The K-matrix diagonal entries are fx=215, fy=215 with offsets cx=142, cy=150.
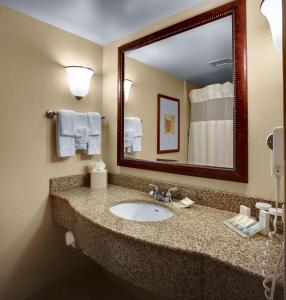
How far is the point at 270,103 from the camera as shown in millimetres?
1132

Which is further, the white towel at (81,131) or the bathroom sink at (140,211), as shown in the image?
the white towel at (81,131)

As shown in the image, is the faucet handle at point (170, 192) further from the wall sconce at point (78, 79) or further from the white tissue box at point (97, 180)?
the wall sconce at point (78, 79)

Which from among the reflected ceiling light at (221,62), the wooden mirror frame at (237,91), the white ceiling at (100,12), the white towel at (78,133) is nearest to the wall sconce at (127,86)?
the white towel at (78,133)

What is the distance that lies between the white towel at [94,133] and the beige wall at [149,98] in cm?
26

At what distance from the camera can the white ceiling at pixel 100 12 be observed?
138 centimetres

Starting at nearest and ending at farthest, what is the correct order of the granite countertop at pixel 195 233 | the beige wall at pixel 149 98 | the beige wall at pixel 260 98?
the granite countertop at pixel 195 233 → the beige wall at pixel 260 98 → the beige wall at pixel 149 98

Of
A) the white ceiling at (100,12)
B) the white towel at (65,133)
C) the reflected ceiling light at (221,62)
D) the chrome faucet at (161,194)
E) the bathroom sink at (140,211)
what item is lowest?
the bathroom sink at (140,211)

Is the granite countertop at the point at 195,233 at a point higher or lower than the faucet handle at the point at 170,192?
lower

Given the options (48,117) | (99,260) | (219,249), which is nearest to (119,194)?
(99,260)

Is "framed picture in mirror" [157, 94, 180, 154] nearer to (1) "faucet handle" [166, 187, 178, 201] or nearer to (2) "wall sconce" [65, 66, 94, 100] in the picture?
(1) "faucet handle" [166, 187, 178, 201]

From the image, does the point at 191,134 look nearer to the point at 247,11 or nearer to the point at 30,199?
the point at 247,11

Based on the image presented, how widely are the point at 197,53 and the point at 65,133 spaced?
3.61 feet

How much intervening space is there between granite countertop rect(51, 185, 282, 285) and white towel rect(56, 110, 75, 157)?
0.40 m

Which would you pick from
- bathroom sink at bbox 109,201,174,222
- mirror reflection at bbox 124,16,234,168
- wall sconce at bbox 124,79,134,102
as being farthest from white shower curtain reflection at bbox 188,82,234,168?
wall sconce at bbox 124,79,134,102
